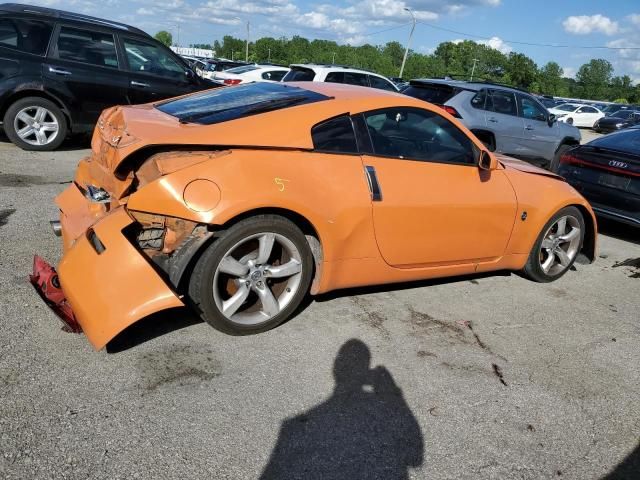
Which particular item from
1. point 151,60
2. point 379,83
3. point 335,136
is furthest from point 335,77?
point 335,136

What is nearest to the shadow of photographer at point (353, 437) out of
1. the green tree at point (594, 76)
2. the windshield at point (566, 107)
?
the windshield at point (566, 107)

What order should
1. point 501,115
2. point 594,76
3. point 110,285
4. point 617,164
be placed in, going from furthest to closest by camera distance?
point 594,76 → point 501,115 → point 617,164 → point 110,285

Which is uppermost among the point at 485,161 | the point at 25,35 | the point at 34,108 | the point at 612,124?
the point at 25,35

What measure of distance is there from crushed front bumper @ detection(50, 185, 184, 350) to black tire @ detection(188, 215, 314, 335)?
0.22 meters

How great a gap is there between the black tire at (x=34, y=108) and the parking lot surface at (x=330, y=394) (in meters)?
3.98

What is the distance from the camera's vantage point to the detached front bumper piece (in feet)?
9.88

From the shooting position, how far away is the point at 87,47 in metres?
7.93

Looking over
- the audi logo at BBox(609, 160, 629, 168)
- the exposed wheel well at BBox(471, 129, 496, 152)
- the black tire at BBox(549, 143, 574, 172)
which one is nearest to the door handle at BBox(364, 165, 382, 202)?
the audi logo at BBox(609, 160, 629, 168)

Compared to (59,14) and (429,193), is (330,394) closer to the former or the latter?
(429,193)

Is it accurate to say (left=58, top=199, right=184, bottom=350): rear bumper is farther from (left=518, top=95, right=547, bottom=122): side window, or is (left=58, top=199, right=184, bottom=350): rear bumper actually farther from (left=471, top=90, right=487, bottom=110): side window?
(left=518, top=95, right=547, bottom=122): side window

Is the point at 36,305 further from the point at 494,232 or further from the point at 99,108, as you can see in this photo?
the point at 99,108

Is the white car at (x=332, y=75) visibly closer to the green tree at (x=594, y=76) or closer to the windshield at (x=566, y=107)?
the windshield at (x=566, y=107)

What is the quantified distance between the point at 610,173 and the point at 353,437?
528 cm

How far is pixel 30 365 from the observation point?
281 cm
